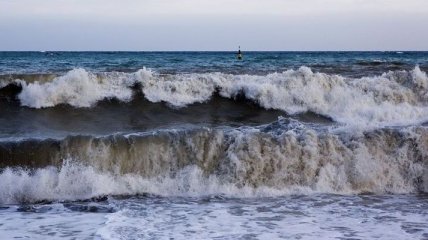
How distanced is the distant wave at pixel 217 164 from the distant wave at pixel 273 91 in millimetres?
3657

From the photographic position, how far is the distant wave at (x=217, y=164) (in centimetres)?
875

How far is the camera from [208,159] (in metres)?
9.45

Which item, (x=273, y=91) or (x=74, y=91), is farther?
(x=273, y=91)

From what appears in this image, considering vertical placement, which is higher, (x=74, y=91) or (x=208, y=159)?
(x=74, y=91)

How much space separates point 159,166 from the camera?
9.35 metres

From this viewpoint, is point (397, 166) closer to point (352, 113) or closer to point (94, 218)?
point (352, 113)

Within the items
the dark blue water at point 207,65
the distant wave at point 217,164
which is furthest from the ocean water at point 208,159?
the dark blue water at point 207,65

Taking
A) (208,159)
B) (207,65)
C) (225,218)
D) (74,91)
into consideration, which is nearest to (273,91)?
(74,91)

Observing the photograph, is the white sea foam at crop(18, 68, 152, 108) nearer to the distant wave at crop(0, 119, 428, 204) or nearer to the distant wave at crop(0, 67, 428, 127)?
the distant wave at crop(0, 67, 428, 127)

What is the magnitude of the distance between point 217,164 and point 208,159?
185mm

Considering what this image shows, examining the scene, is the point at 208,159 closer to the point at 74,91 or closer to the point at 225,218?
the point at 225,218

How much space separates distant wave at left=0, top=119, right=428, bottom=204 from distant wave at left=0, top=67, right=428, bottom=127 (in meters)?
3.66

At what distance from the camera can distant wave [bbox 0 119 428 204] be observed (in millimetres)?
8750

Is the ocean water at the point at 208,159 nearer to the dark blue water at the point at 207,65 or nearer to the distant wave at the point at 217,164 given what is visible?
the distant wave at the point at 217,164
